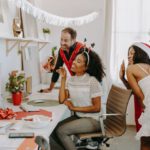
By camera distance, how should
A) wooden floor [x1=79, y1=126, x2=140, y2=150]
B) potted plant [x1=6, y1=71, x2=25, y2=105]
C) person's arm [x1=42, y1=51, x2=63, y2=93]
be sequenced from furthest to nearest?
wooden floor [x1=79, y1=126, x2=140, y2=150] < person's arm [x1=42, y1=51, x2=63, y2=93] < potted plant [x1=6, y1=71, x2=25, y2=105]

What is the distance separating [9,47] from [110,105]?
3.86ft

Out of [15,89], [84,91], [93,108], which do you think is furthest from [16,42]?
[93,108]

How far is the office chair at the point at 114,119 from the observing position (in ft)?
7.75

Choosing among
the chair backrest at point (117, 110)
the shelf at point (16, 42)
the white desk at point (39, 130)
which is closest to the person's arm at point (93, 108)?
the white desk at point (39, 130)

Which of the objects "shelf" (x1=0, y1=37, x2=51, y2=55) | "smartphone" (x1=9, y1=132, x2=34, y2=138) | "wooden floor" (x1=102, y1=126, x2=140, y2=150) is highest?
"shelf" (x1=0, y1=37, x2=51, y2=55)

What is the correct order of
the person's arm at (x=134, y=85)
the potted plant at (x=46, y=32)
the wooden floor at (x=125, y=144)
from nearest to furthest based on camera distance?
the person's arm at (x=134, y=85) → the wooden floor at (x=125, y=144) → the potted plant at (x=46, y=32)

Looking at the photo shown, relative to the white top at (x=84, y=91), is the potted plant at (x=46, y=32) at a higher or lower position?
higher

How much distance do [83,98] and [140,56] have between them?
765 millimetres

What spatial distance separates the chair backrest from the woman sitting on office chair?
0.67 ft

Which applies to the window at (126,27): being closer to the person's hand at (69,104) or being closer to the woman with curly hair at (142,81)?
the woman with curly hair at (142,81)

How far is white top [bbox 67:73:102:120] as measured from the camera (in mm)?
2391

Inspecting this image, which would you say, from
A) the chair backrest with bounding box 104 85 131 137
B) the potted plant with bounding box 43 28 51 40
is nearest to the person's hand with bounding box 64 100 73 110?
the chair backrest with bounding box 104 85 131 137

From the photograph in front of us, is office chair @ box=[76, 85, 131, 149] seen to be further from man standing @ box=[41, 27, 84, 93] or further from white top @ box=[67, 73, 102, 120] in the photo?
man standing @ box=[41, 27, 84, 93]

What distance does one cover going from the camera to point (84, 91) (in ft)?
7.92
